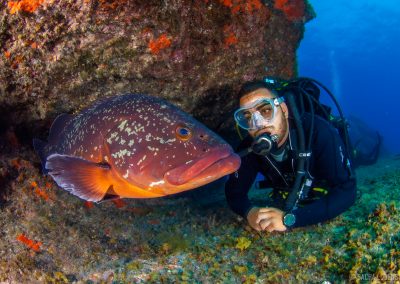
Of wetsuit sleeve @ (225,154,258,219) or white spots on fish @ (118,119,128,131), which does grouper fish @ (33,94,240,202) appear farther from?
wetsuit sleeve @ (225,154,258,219)

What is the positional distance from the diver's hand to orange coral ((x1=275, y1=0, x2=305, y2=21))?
3.51 metres

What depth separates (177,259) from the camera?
10.7ft

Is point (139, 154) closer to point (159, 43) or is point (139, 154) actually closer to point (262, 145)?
point (262, 145)

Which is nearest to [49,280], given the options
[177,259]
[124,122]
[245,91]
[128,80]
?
[177,259]

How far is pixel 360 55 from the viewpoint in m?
65.0

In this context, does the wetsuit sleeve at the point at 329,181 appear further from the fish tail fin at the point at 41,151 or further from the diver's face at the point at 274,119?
the fish tail fin at the point at 41,151

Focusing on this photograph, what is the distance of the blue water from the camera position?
162ft

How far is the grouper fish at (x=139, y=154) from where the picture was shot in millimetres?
2383

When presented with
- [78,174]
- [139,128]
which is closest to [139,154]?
[139,128]

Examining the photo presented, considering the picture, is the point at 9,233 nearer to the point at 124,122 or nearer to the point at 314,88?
the point at 124,122

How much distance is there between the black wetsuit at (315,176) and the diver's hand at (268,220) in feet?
0.68

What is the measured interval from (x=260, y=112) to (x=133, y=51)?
1.90 meters

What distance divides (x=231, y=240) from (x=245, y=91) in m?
1.97

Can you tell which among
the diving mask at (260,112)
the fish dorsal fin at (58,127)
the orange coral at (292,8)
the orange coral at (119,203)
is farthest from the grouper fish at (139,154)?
the orange coral at (292,8)
